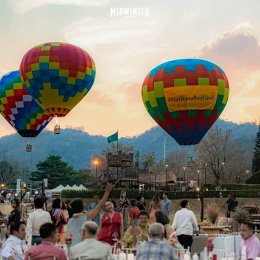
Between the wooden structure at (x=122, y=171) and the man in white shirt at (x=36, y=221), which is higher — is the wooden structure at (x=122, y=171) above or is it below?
above

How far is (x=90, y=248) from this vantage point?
25.5 ft

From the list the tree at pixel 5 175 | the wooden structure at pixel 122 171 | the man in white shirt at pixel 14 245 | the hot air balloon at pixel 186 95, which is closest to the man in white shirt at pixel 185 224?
the man in white shirt at pixel 14 245

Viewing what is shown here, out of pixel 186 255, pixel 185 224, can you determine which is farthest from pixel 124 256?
pixel 185 224

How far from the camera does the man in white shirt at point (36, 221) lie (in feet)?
43.9

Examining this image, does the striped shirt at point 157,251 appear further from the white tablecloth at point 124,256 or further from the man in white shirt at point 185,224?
the man in white shirt at point 185,224

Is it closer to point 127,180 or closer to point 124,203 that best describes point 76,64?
point 124,203

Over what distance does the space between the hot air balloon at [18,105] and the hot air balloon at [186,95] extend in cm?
919

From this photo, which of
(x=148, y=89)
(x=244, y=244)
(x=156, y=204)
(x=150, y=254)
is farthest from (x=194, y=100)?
(x=150, y=254)

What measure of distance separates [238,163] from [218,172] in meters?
18.8

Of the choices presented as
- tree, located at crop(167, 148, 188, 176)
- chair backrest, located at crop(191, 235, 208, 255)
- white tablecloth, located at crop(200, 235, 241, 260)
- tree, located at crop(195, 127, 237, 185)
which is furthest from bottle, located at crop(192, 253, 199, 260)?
tree, located at crop(167, 148, 188, 176)

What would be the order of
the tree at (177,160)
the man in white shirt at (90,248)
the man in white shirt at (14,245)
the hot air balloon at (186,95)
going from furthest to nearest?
the tree at (177,160) < the hot air balloon at (186,95) < the man in white shirt at (14,245) < the man in white shirt at (90,248)

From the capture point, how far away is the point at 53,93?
33.4 metres

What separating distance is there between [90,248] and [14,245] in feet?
7.01

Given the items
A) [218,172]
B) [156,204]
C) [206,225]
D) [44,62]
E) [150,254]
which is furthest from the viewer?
[218,172]
